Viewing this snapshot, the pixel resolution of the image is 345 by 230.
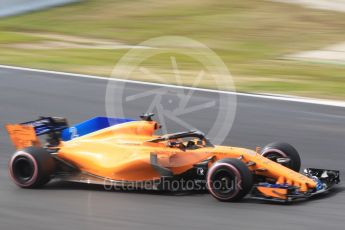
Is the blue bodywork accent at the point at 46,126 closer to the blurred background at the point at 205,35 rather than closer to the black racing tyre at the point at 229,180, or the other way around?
the black racing tyre at the point at 229,180

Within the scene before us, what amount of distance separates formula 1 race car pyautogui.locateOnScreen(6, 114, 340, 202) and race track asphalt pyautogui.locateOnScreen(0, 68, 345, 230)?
13cm

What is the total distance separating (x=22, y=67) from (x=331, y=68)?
6.20 meters

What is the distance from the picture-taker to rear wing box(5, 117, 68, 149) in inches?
337

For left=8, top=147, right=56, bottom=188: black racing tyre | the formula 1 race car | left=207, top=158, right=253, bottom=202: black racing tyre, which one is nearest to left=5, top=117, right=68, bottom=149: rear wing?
the formula 1 race car

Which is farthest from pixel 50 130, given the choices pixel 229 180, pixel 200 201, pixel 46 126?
pixel 229 180

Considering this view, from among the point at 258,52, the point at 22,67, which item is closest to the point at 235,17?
the point at 258,52

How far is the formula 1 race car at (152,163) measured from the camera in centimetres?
746

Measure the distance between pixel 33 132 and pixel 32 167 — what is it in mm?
483

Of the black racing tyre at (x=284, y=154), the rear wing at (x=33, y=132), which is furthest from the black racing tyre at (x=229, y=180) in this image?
the rear wing at (x=33, y=132)

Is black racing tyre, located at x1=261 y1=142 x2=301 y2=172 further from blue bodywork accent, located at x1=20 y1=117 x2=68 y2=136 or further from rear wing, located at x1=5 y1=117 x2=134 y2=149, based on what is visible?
blue bodywork accent, located at x1=20 y1=117 x2=68 y2=136

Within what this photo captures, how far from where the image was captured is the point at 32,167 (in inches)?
322

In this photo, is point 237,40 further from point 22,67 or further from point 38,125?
point 38,125

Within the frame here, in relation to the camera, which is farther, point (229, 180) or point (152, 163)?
point (152, 163)

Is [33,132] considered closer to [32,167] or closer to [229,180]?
[32,167]
